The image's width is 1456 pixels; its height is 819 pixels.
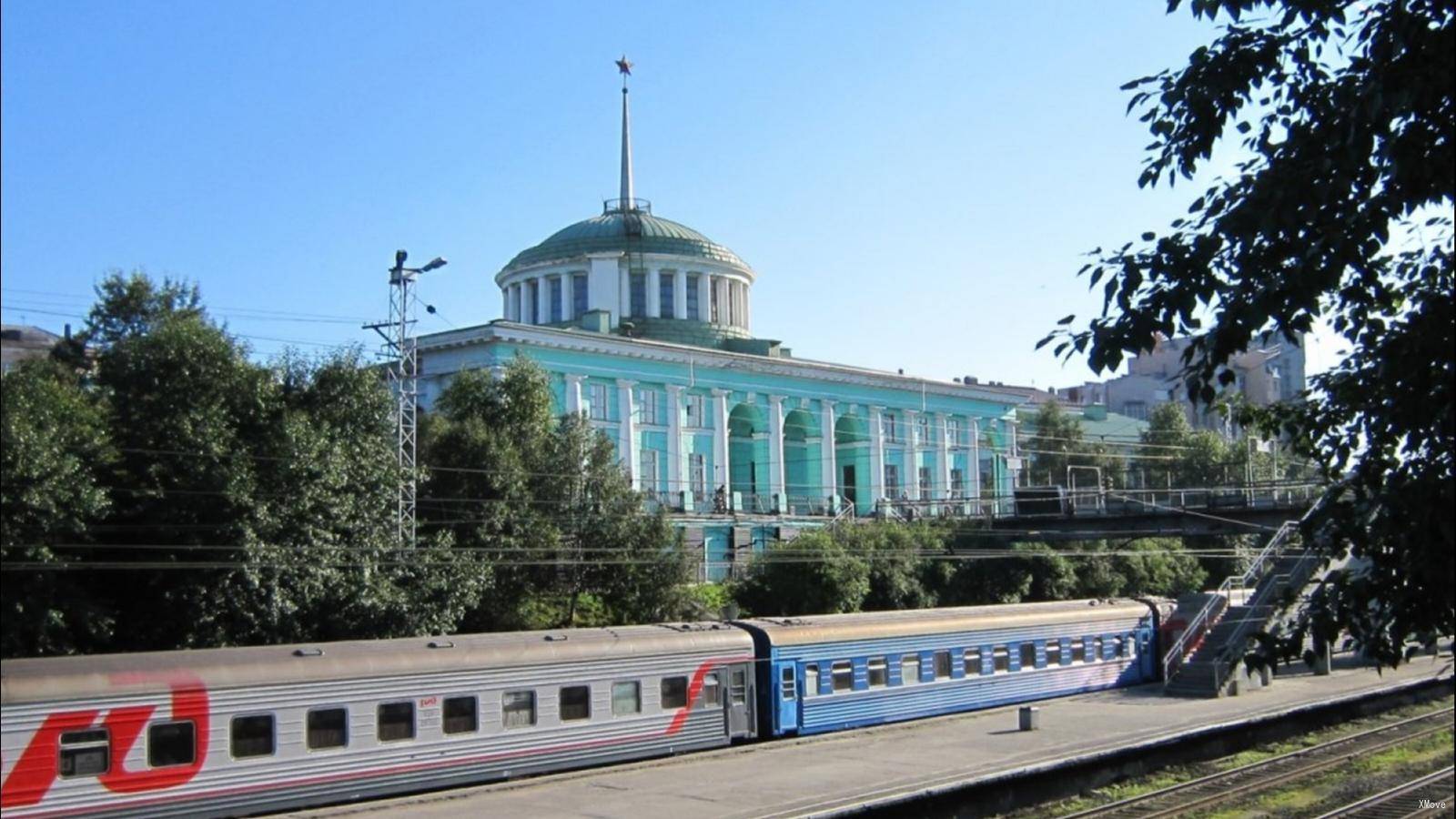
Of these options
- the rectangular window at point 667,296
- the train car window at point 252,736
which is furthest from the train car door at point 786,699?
the rectangular window at point 667,296

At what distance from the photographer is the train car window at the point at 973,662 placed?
33406 millimetres

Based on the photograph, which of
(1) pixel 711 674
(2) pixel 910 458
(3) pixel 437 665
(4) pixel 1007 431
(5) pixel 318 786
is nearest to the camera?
(5) pixel 318 786

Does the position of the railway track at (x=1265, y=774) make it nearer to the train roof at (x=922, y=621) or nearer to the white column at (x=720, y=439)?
the train roof at (x=922, y=621)

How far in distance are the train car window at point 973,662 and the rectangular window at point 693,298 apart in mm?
36560

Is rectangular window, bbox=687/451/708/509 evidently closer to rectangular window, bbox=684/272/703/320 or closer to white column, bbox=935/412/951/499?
rectangular window, bbox=684/272/703/320

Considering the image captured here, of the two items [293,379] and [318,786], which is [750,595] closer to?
[293,379]

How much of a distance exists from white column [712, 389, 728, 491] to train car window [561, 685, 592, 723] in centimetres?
3328

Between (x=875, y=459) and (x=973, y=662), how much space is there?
31571 mm

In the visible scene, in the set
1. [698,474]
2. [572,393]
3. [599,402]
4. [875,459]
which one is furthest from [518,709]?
[875,459]

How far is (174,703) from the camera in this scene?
19562mm

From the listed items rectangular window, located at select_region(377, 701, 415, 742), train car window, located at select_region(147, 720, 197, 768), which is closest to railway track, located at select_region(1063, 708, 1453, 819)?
rectangular window, located at select_region(377, 701, 415, 742)

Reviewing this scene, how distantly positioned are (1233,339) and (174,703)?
1617cm

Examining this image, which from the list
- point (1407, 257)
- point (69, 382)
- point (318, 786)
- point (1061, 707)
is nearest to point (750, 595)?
point (1061, 707)

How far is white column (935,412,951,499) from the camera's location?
223 ft
